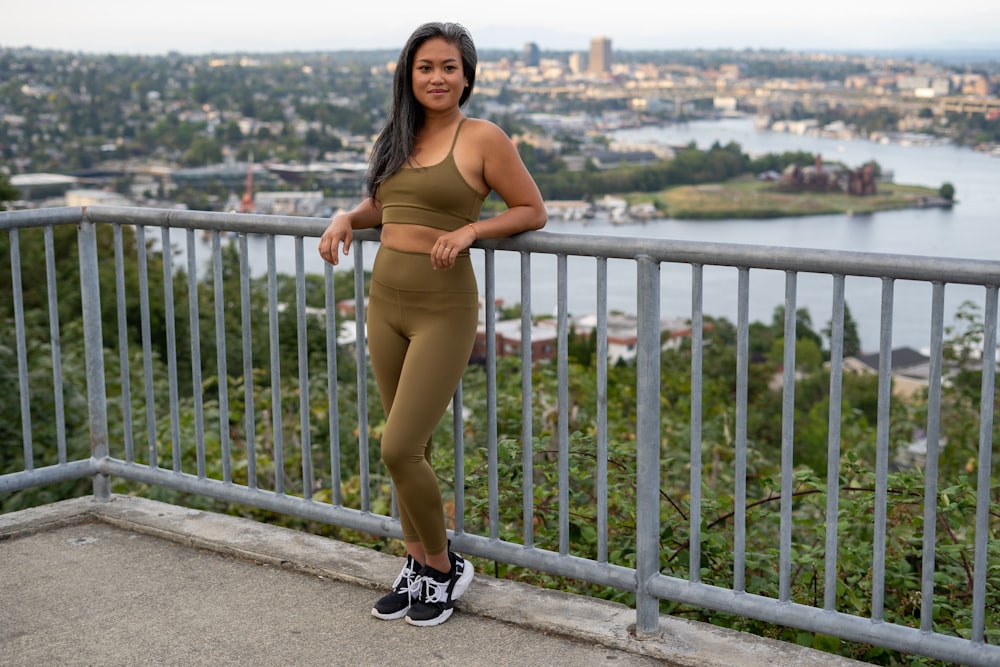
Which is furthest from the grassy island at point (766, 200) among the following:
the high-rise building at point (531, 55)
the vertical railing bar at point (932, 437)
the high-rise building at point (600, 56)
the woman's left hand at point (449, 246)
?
the vertical railing bar at point (932, 437)

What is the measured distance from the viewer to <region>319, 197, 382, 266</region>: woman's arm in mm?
3627

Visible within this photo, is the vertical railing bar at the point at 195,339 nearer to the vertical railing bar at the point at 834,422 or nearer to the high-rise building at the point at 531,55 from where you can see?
the vertical railing bar at the point at 834,422

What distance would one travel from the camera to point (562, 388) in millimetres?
3621

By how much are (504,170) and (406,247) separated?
38 centimetres

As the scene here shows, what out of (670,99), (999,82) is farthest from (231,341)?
(670,99)

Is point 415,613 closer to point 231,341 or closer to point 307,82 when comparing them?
point 231,341

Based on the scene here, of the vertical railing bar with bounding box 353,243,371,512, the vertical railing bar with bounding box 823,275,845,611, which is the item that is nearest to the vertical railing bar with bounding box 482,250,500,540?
the vertical railing bar with bounding box 353,243,371,512

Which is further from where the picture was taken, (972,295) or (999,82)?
(999,82)

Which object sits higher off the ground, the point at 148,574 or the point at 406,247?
the point at 406,247

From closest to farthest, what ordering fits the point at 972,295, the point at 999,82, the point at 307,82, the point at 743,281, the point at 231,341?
the point at 743,281 < the point at 231,341 < the point at 972,295 < the point at 999,82 < the point at 307,82

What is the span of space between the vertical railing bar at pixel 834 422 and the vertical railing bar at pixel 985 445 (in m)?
0.35

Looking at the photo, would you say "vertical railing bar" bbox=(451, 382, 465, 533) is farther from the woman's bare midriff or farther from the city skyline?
the city skyline

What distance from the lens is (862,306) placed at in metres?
37.0

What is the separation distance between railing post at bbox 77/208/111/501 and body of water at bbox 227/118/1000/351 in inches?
1121
